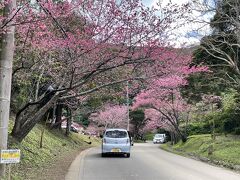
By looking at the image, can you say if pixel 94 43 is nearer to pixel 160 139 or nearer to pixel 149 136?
pixel 160 139

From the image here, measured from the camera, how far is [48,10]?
27.8ft

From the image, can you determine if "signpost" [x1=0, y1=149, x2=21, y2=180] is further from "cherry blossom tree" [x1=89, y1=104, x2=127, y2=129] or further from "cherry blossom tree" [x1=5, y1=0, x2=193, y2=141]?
"cherry blossom tree" [x1=89, y1=104, x2=127, y2=129]

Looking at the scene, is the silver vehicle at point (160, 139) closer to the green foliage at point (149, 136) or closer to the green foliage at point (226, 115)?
the green foliage at point (226, 115)

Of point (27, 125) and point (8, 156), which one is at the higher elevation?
point (27, 125)

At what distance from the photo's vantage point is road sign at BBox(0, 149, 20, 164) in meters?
7.75

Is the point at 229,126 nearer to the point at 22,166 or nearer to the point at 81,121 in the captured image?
the point at 22,166

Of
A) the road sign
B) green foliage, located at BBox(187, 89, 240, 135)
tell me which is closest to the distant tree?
green foliage, located at BBox(187, 89, 240, 135)

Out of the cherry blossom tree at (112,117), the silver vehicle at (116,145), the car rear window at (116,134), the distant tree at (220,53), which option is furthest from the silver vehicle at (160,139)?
the silver vehicle at (116,145)

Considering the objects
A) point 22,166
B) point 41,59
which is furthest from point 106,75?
point 22,166

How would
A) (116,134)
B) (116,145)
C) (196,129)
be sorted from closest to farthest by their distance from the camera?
(116,145)
(116,134)
(196,129)

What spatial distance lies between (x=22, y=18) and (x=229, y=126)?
2759 centimetres

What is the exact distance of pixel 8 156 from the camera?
784 centimetres

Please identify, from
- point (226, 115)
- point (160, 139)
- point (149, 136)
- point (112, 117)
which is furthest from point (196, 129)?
point (149, 136)

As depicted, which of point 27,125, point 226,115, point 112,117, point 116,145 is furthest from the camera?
point 112,117
